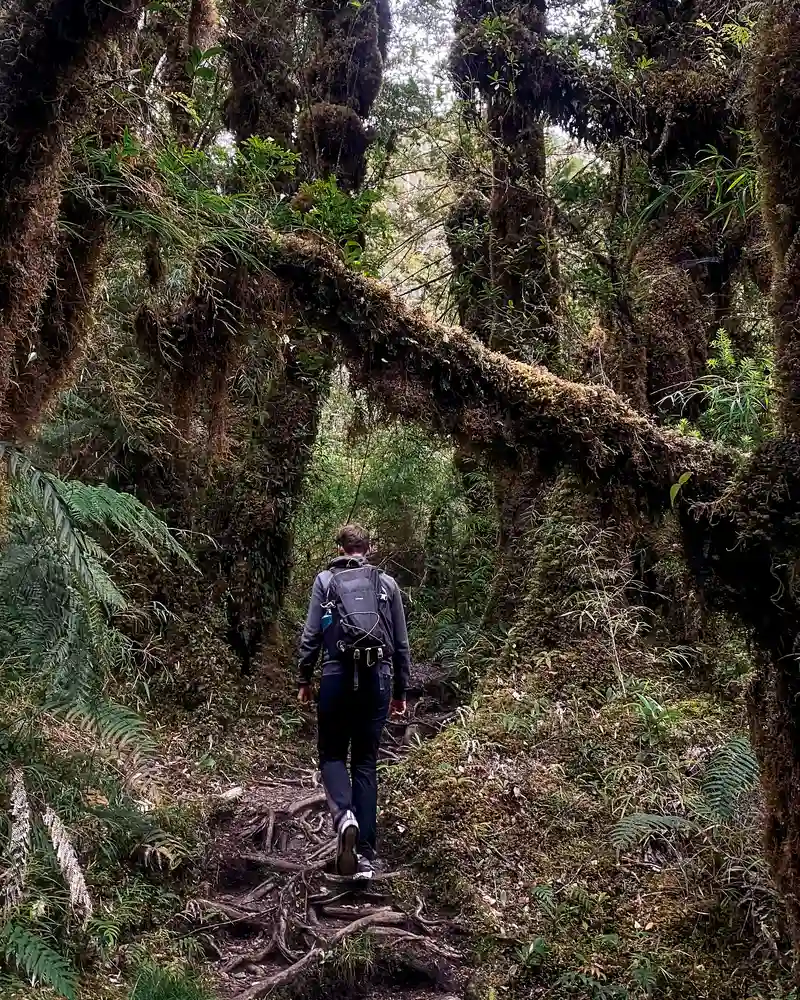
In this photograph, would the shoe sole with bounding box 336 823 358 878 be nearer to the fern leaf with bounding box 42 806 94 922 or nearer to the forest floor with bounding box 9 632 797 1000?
the forest floor with bounding box 9 632 797 1000

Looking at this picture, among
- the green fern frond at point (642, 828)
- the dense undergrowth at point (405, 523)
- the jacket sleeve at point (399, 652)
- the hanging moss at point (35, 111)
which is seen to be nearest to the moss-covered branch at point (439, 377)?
the dense undergrowth at point (405, 523)

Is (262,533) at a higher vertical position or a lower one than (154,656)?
higher

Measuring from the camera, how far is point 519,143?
8.24 m

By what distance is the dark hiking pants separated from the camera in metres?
4.64

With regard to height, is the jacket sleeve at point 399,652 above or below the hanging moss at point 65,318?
below

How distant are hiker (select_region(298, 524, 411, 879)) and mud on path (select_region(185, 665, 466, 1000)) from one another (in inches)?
9.6

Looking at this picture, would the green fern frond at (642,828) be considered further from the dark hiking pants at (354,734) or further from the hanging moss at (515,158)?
the hanging moss at (515,158)

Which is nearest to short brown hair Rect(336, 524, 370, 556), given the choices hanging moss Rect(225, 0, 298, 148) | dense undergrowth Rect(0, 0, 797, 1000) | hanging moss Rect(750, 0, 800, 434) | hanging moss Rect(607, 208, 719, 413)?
dense undergrowth Rect(0, 0, 797, 1000)

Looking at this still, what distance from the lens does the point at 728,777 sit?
179 inches

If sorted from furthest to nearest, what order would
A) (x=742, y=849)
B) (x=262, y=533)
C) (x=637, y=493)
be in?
1. (x=262, y=533)
2. (x=637, y=493)
3. (x=742, y=849)

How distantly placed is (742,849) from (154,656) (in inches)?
178

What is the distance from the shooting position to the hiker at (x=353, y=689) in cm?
460

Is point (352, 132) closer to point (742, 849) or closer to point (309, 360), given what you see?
point (309, 360)

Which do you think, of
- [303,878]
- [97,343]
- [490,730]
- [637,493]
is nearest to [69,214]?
[97,343]
